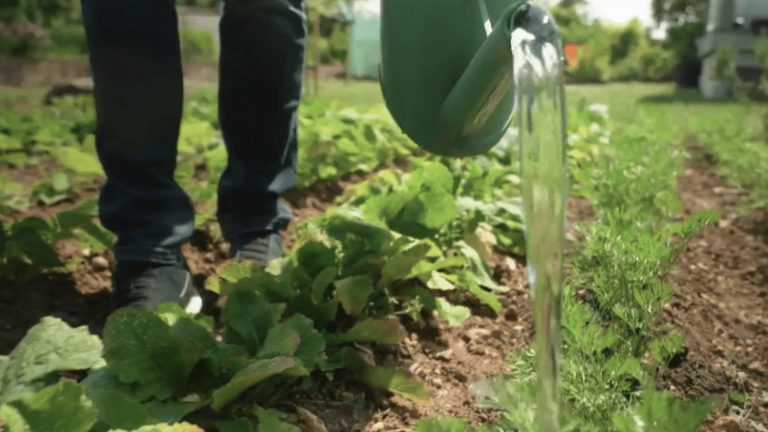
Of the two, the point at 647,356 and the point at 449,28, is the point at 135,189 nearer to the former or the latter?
the point at 449,28

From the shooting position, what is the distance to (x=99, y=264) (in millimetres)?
2006

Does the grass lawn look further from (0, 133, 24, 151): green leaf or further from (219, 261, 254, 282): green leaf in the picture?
(0, 133, 24, 151): green leaf

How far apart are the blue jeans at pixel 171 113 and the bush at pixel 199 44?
502cm

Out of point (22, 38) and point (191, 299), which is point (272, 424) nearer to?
point (191, 299)

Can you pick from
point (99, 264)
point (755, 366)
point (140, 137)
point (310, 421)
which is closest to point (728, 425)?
point (755, 366)

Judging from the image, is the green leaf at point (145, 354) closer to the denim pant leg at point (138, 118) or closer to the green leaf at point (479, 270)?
the denim pant leg at point (138, 118)

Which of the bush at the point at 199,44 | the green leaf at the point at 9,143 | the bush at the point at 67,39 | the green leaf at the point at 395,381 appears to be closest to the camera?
the green leaf at the point at 395,381

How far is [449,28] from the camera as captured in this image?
56.0 inches

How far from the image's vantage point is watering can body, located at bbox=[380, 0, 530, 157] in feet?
4.62

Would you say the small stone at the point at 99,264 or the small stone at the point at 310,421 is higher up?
the small stone at the point at 310,421

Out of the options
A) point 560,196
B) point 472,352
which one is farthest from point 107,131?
point 560,196

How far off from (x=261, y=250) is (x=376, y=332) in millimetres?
589

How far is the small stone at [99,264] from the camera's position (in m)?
2.00

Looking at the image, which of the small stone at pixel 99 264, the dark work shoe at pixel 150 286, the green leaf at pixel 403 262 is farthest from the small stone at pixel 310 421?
the small stone at pixel 99 264
